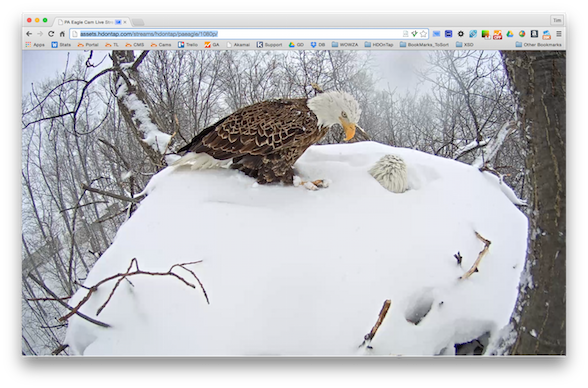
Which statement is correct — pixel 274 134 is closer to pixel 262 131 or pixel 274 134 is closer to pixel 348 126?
pixel 262 131

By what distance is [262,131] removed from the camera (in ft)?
5.96

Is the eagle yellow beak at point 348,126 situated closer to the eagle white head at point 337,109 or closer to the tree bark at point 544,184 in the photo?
Answer: the eagle white head at point 337,109

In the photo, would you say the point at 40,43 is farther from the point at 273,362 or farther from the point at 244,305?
the point at 273,362

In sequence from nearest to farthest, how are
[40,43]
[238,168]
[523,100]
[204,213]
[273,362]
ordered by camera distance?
1. [523,100]
2. [273,362]
3. [40,43]
4. [204,213]
5. [238,168]

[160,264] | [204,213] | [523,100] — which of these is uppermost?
[523,100]

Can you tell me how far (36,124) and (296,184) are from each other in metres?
1.33

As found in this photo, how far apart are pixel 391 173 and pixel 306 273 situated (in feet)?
2.72

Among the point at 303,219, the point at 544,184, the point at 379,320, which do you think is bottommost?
the point at 379,320

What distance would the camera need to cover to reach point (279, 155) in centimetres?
179

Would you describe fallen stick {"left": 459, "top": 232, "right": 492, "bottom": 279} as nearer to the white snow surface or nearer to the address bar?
the white snow surface

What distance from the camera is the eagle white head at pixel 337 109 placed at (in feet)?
5.92

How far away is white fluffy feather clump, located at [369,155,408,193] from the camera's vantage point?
1.74 m

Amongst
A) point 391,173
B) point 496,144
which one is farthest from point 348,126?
point 496,144

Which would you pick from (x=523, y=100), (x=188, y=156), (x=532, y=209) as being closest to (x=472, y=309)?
(x=532, y=209)
